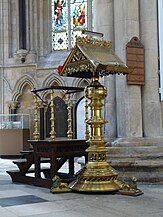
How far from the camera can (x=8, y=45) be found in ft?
62.5

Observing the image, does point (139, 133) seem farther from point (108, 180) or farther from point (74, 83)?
point (74, 83)

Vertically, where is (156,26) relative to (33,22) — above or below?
below

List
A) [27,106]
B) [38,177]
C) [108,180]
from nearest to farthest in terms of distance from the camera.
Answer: [108,180], [38,177], [27,106]

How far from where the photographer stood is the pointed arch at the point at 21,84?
18.6m

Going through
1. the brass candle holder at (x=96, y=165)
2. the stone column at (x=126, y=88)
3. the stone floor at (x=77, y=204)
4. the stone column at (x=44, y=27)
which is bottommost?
the stone floor at (x=77, y=204)

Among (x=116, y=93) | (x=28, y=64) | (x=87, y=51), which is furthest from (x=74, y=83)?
(x=87, y=51)

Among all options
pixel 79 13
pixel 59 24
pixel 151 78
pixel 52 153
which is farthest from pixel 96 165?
pixel 59 24

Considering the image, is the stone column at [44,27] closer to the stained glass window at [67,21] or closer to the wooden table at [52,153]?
the stained glass window at [67,21]

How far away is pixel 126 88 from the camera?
789 cm

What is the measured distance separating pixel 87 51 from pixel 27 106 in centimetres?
1261

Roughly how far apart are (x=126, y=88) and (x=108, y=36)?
42.7 inches

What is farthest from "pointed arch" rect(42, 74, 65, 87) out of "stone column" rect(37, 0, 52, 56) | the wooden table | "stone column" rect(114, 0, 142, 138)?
the wooden table

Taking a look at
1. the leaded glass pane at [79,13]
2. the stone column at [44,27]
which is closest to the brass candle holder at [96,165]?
the leaded glass pane at [79,13]

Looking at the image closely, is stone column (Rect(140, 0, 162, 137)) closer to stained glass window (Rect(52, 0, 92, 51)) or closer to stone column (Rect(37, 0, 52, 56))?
stained glass window (Rect(52, 0, 92, 51))
